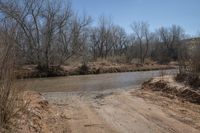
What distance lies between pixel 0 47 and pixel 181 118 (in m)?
4.84

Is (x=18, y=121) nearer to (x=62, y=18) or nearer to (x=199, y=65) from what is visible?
(x=199, y=65)

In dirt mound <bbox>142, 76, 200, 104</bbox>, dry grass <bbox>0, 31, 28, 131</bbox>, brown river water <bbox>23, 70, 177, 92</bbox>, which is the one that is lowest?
brown river water <bbox>23, 70, 177, 92</bbox>

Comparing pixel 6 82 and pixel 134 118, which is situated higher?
pixel 6 82

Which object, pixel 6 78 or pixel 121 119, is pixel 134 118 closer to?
pixel 121 119

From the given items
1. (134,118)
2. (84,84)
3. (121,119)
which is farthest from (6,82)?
(84,84)

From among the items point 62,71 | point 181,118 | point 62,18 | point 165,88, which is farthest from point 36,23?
point 181,118

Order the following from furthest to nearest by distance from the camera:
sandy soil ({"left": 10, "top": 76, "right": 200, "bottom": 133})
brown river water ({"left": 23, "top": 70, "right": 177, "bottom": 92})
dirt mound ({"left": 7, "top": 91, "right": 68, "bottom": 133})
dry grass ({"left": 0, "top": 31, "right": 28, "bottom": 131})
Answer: brown river water ({"left": 23, "top": 70, "right": 177, "bottom": 92}) < sandy soil ({"left": 10, "top": 76, "right": 200, "bottom": 133}) < dirt mound ({"left": 7, "top": 91, "right": 68, "bottom": 133}) < dry grass ({"left": 0, "top": 31, "right": 28, "bottom": 131})

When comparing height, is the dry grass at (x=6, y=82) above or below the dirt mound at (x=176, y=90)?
above

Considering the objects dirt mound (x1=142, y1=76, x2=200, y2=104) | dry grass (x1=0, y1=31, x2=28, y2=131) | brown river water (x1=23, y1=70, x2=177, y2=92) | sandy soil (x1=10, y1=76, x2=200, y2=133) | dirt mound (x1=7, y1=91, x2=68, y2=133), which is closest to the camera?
dry grass (x1=0, y1=31, x2=28, y2=131)

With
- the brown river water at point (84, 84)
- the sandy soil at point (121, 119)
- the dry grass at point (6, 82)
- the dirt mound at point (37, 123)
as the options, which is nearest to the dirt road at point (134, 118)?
the sandy soil at point (121, 119)

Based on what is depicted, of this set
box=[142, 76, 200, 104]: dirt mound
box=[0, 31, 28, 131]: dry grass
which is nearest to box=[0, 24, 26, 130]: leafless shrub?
box=[0, 31, 28, 131]: dry grass

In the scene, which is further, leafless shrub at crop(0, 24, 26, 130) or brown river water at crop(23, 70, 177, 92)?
brown river water at crop(23, 70, 177, 92)

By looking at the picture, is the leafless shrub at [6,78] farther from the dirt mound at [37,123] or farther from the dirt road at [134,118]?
the dirt road at [134,118]

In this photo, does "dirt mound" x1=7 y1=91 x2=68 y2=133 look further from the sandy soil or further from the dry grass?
the dry grass
